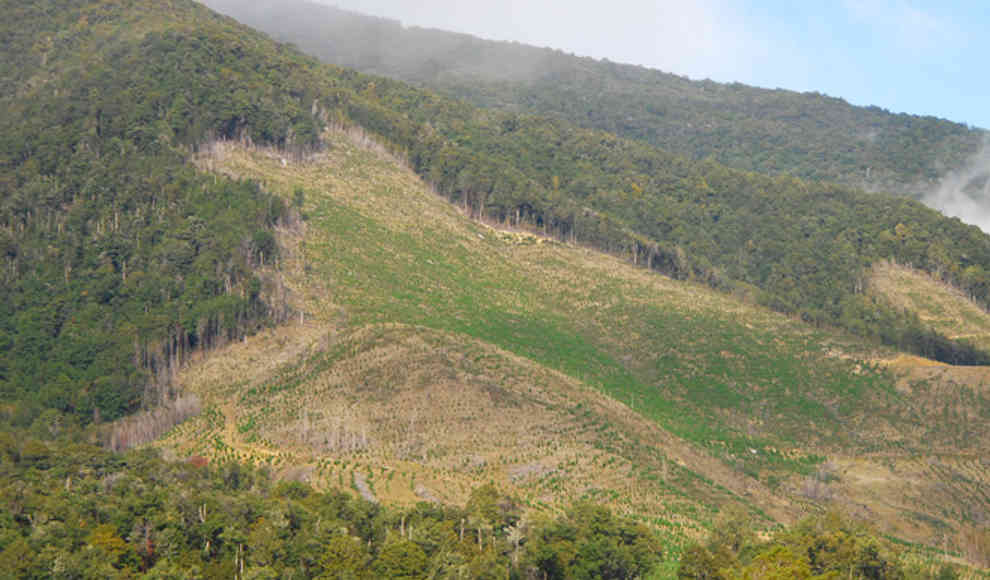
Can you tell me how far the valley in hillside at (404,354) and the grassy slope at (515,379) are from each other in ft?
1.14

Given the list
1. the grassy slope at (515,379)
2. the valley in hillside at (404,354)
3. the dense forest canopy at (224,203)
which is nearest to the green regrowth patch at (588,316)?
the grassy slope at (515,379)

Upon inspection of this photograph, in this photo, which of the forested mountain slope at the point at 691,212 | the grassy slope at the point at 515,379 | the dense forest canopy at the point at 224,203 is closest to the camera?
the grassy slope at the point at 515,379

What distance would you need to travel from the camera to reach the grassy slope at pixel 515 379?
71.6m

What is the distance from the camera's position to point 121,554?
50.4m

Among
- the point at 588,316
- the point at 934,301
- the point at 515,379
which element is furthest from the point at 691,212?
the point at 515,379

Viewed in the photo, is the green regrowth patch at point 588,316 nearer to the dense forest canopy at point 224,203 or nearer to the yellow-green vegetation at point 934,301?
the dense forest canopy at point 224,203

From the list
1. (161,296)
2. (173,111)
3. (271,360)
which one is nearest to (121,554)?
(271,360)

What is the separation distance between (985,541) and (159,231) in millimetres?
75517

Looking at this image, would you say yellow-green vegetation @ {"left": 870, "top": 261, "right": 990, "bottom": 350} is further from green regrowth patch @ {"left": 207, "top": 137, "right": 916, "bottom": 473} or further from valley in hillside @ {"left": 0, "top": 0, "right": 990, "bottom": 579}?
green regrowth patch @ {"left": 207, "top": 137, "right": 916, "bottom": 473}

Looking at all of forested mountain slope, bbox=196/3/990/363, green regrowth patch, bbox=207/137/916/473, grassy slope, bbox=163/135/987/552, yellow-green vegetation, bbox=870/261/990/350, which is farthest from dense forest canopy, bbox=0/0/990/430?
green regrowth patch, bbox=207/137/916/473

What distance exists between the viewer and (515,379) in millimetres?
82250

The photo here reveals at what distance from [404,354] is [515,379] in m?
9.79

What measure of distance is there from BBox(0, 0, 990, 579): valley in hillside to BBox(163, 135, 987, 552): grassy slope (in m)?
0.35

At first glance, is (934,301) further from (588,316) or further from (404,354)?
(404,354)
